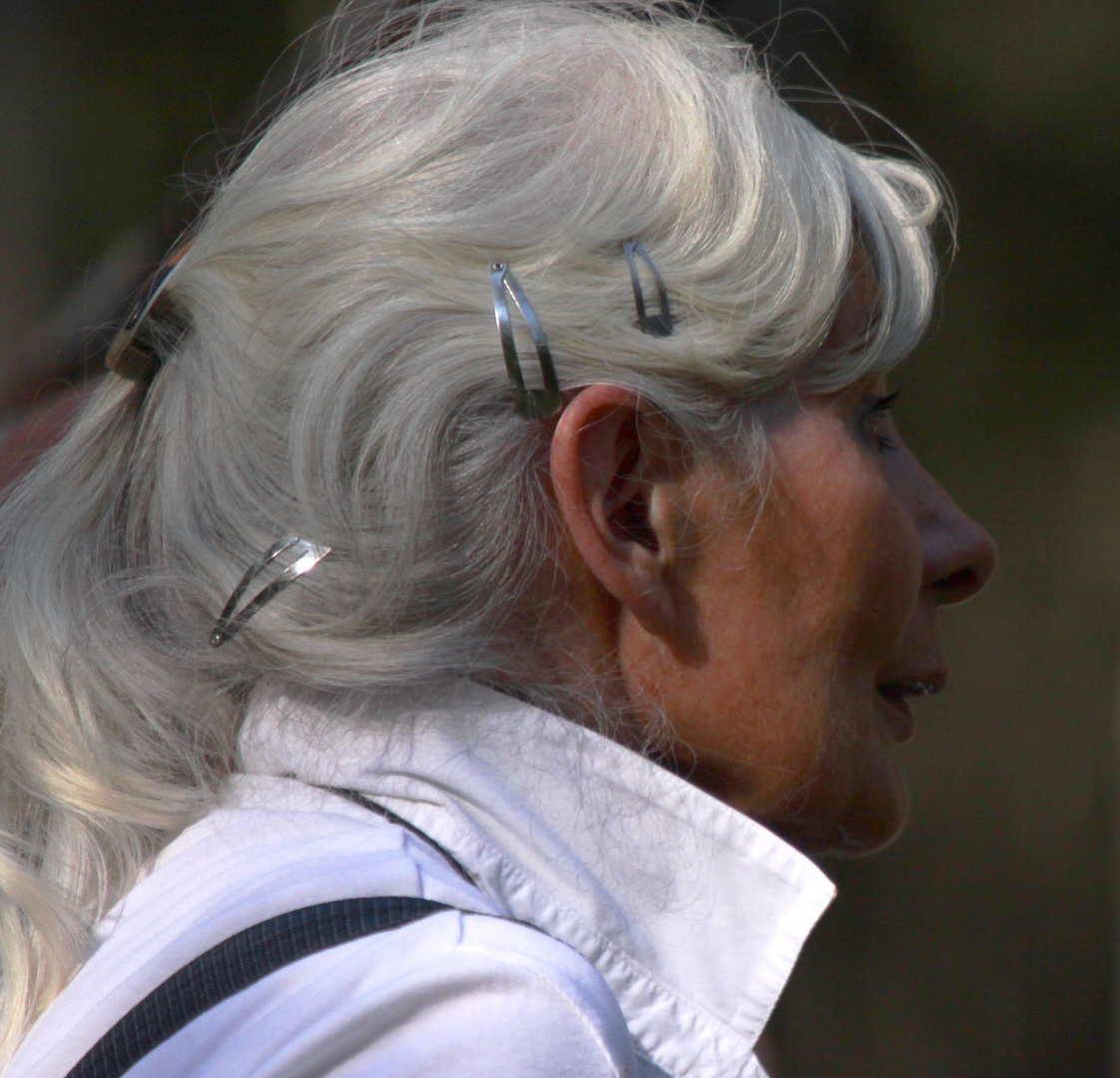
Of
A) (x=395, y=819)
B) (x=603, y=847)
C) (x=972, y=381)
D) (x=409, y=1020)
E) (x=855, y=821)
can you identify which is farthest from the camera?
(x=972, y=381)

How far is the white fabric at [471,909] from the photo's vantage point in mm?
786

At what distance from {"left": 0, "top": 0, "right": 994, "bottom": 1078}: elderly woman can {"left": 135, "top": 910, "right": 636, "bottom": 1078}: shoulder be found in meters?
0.11

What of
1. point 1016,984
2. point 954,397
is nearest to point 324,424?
point 954,397

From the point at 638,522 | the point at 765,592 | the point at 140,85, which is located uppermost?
the point at 140,85

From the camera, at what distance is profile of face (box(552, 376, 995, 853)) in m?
1.16

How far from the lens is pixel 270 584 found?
1077mm

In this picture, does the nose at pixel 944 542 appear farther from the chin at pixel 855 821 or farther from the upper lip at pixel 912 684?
the chin at pixel 855 821

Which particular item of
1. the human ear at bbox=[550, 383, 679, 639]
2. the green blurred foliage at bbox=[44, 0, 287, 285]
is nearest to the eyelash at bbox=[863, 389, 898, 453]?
the human ear at bbox=[550, 383, 679, 639]

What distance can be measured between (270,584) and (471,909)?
38 centimetres

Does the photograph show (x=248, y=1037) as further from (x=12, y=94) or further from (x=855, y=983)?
(x=855, y=983)

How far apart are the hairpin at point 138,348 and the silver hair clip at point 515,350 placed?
40 cm

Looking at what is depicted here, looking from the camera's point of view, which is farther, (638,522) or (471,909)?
(638,522)

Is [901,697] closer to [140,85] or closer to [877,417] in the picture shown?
[877,417]

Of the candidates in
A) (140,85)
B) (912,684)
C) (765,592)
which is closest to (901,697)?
(912,684)
